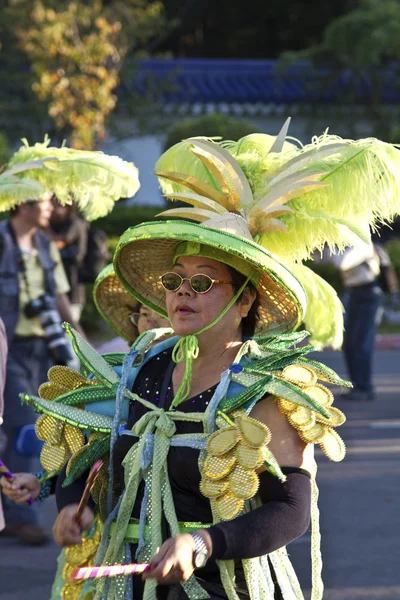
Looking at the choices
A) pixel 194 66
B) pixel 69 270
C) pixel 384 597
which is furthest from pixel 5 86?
pixel 384 597

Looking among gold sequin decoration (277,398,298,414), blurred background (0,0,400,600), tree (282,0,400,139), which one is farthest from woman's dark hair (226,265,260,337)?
tree (282,0,400,139)

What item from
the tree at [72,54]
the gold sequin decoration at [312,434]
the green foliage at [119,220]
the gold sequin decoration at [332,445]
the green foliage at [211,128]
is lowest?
the gold sequin decoration at [332,445]

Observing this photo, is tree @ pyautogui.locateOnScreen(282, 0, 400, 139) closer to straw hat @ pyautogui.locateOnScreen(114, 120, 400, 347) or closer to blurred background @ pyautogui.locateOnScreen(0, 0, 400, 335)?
blurred background @ pyautogui.locateOnScreen(0, 0, 400, 335)

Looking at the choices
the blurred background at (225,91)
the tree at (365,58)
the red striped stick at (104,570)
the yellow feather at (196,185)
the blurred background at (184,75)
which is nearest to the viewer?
the red striped stick at (104,570)

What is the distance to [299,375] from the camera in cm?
318

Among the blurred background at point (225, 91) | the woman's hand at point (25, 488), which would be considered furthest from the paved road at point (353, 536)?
the woman's hand at point (25, 488)

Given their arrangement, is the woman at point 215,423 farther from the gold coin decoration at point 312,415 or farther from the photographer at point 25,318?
the photographer at point 25,318

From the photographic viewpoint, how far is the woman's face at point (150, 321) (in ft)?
15.1

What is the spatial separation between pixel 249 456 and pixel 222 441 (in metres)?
0.08

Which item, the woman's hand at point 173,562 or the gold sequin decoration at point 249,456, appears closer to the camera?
the woman's hand at point 173,562

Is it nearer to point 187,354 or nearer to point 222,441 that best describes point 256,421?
point 222,441

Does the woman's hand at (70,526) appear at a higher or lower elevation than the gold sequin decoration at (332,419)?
lower

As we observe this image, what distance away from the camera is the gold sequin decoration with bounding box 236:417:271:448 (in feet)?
9.46

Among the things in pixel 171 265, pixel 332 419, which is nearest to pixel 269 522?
pixel 332 419
